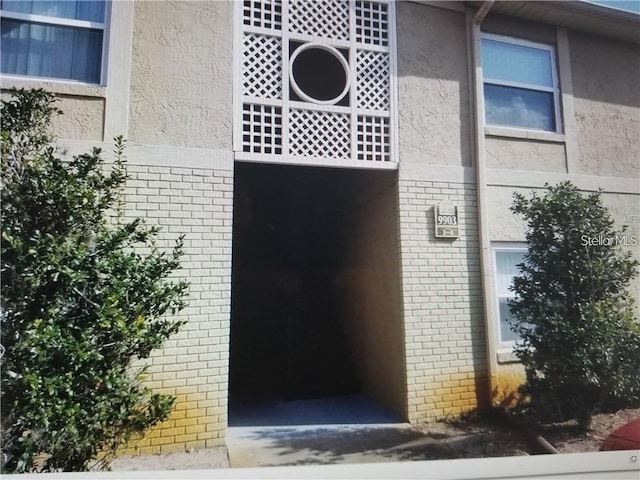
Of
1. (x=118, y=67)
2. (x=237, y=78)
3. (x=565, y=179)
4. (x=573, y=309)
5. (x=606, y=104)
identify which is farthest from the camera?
(x=606, y=104)

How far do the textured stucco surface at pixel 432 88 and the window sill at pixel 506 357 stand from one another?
1.54 meters

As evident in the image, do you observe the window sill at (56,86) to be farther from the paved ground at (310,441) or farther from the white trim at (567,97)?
the white trim at (567,97)

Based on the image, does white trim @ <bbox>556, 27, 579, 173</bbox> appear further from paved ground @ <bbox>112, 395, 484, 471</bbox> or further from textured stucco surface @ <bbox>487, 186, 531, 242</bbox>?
paved ground @ <bbox>112, 395, 484, 471</bbox>

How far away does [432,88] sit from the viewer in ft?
10.6

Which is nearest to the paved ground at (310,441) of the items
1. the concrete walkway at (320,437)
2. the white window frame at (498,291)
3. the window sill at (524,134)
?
the concrete walkway at (320,437)

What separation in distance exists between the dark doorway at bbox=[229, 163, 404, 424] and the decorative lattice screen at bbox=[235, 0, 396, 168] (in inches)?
18.2

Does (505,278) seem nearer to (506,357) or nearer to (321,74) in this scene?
(506,357)

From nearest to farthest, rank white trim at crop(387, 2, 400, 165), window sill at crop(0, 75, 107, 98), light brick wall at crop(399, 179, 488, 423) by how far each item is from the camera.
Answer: window sill at crop(0, 75, 107, 98) < light brick wall at crop(399, 179, 488, 423) < white trim at crop(387, 2, 400, 165)

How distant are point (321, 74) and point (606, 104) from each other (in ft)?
8.10

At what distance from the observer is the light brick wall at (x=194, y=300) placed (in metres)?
2.40

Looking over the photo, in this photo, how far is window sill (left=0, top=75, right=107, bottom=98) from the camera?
90.6 inches

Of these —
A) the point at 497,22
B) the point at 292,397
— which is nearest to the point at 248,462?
the point at 292,397

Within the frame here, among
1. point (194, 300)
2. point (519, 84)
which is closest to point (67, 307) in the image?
point (194, 300)

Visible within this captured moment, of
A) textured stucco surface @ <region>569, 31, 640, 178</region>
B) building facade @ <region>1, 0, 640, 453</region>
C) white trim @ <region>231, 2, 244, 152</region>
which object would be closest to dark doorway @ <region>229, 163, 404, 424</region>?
building facade @ <region>1, 0, 640, 453</region>
